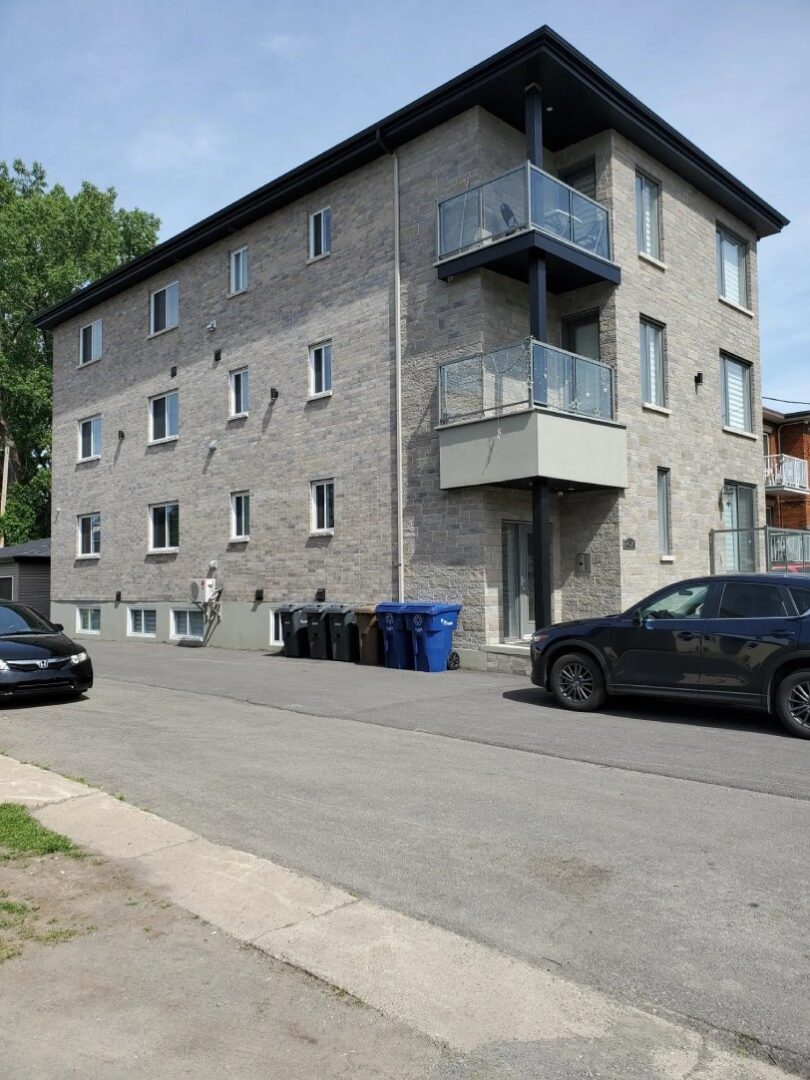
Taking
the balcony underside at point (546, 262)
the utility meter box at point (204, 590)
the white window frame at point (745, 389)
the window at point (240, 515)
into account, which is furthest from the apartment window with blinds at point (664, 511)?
the utility meter box at point (204, 590)

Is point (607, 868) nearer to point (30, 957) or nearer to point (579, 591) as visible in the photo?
point (30, 957)

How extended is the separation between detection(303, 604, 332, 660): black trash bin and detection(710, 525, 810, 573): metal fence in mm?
8200

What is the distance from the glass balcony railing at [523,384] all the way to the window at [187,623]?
370 inches

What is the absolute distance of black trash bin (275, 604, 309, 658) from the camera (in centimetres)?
1766

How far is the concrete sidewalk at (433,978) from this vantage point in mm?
3080

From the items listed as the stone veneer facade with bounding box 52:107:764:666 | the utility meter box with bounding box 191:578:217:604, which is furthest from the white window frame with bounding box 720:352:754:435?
the utility meter box with bounding box 191:578:217:604

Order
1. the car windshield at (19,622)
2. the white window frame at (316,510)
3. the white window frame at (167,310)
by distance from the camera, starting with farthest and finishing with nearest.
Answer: the white window frame at (167,310)
the white window frame at (316,510)
the car windshield at (19,622)

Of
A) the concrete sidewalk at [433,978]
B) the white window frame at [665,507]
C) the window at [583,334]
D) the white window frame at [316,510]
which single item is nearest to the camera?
the concrete sidewalk at [433,978]

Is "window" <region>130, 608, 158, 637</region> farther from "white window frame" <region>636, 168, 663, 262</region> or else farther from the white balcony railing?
the white balcony railing

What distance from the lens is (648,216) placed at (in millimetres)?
17594

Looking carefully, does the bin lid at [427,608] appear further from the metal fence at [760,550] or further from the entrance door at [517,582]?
the metal fence at [760,550]

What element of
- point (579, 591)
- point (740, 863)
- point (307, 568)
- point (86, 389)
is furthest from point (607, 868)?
point (86, 389)

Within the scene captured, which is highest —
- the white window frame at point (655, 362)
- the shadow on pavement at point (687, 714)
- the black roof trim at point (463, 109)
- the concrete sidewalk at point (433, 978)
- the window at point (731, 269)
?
the black roof trim at point (463, 109)

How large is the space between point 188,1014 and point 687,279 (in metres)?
18.0
